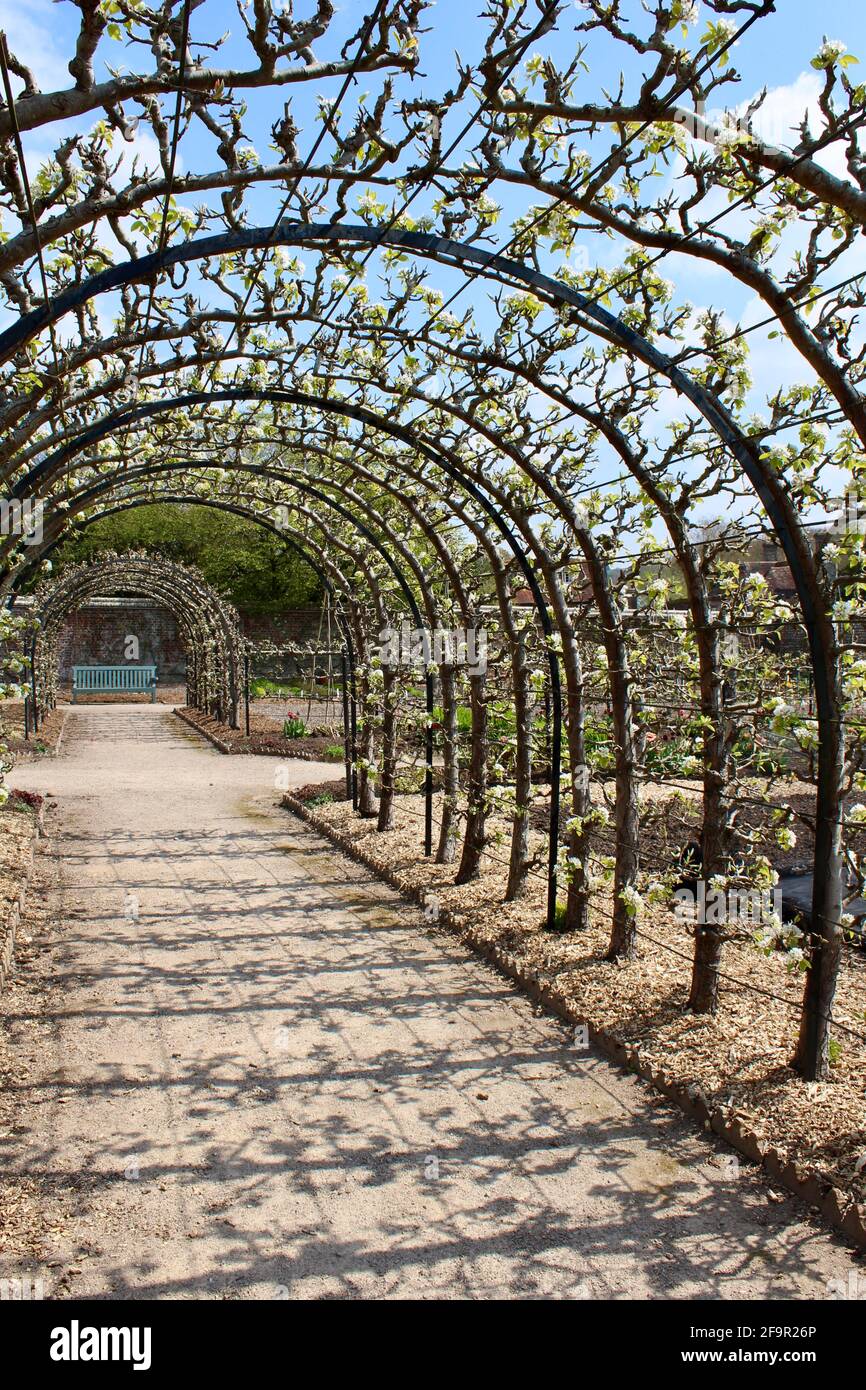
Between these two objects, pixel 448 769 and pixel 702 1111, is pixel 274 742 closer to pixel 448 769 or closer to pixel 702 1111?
pixel 448 769

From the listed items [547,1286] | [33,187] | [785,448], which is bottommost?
[547,1286]

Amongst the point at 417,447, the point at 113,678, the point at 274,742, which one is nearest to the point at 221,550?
the point at 113,678

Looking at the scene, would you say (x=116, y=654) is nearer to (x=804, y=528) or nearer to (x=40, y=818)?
(x=40, y=818)

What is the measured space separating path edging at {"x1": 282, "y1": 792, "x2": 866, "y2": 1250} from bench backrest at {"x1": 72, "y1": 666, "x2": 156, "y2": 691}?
25784 millimetres

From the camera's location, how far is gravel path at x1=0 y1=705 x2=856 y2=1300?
317 centimetres

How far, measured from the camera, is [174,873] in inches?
340

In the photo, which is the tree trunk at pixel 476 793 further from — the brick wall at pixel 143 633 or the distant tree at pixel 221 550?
the distant tree at pixel 221 550

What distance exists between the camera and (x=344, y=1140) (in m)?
4.03

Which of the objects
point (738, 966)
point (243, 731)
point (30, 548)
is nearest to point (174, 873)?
point (30, 548)

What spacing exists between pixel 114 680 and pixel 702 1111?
95.1ft

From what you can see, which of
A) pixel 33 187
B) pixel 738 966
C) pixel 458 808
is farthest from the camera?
pixel 458 808

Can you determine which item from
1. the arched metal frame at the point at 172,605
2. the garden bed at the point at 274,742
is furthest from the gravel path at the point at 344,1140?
the arched metal frame at the point at 172,605

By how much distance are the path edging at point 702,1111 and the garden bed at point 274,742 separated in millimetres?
9451

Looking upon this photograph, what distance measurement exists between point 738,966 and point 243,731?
1439cm
